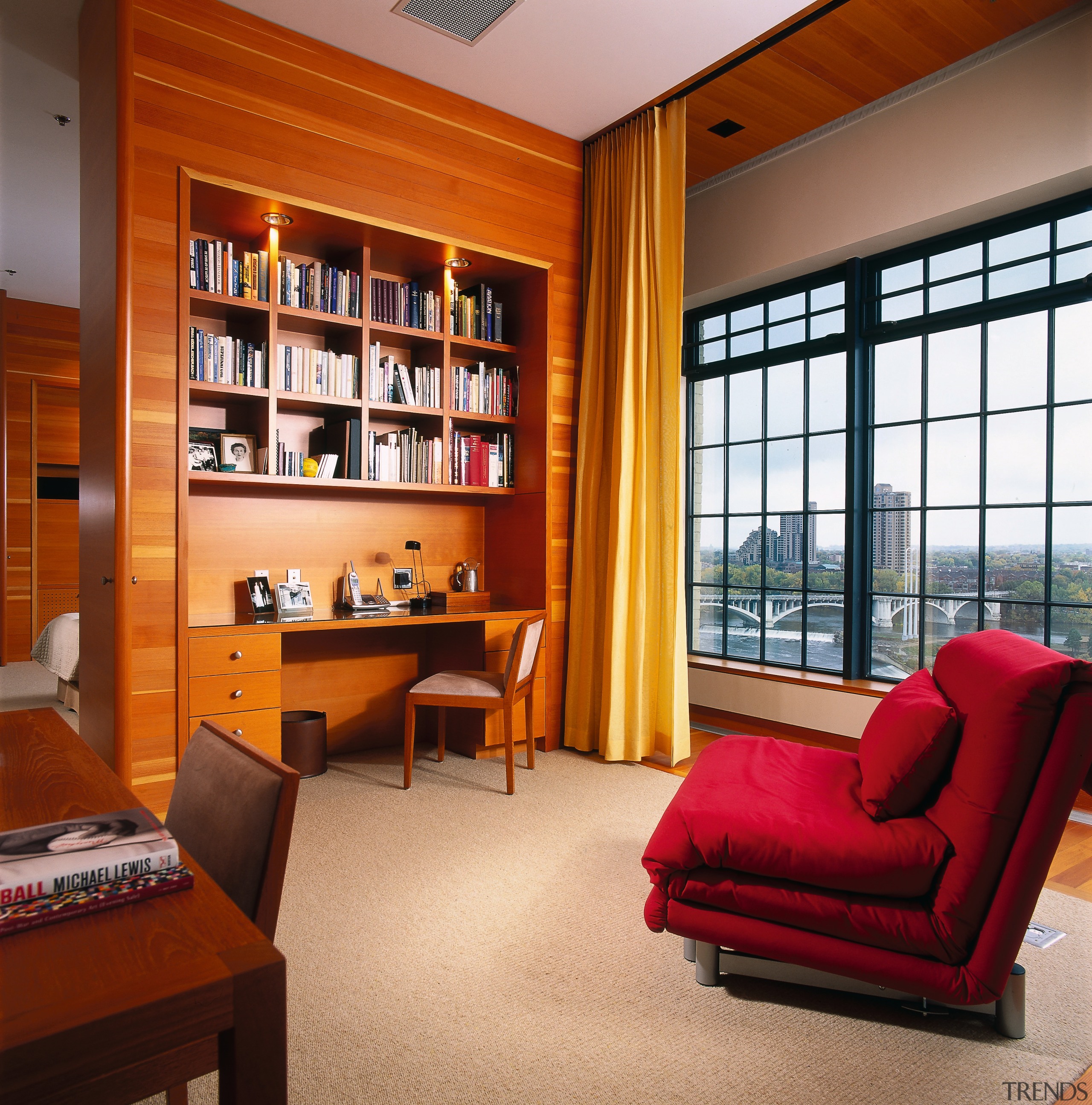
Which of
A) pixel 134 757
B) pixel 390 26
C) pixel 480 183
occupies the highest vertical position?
pixel 390 26

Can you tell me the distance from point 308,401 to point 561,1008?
8.86 feet

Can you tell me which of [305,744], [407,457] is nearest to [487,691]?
[305,744]

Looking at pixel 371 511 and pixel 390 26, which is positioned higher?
pixel 390 26

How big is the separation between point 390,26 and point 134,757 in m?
3.14

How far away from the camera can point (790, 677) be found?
448cm

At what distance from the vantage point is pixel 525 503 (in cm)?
429

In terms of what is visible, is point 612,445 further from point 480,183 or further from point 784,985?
point 784,985

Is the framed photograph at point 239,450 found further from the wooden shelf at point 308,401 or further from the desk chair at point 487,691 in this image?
the desk chair at point 487,691

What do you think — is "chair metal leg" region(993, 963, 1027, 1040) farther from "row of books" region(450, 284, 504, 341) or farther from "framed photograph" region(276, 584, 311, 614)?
"row of books" region(450, 284, 504, 341)

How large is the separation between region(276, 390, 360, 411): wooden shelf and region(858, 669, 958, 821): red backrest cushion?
2.70 m

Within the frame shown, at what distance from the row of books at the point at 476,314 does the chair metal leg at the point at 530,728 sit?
6.08ft

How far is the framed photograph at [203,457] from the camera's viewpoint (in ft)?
11.6

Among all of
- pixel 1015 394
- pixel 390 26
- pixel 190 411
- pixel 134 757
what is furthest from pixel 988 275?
pixel 134 757

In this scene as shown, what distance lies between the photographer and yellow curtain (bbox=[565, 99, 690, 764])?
13.0 ft
